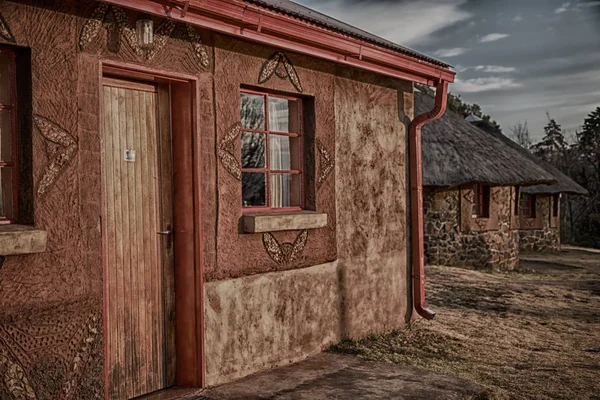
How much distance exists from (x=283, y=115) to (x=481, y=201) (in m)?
11.6

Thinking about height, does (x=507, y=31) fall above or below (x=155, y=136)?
above

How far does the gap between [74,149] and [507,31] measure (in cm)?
2057

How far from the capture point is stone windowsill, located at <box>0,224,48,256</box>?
12.7 ft

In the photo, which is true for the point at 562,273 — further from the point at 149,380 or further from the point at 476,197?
the point at 149,380

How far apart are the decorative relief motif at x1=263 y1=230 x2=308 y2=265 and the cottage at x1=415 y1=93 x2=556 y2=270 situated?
9277mm

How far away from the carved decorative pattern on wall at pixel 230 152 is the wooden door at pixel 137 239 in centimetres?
47

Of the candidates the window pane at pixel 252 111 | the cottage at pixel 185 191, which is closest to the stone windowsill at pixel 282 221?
the cottage at pixel 185 191

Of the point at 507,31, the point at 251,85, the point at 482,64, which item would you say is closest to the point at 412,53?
the point at 251,85

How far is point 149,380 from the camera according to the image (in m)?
5.09

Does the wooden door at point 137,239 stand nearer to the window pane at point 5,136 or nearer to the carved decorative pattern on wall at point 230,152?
the carved decorative pattern on wall at point 230,152

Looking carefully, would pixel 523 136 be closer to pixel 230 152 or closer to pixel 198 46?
Answer: pixel 230 152

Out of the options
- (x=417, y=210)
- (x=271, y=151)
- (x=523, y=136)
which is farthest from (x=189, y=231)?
(x=523, y=136)

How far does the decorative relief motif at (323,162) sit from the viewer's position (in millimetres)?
6461

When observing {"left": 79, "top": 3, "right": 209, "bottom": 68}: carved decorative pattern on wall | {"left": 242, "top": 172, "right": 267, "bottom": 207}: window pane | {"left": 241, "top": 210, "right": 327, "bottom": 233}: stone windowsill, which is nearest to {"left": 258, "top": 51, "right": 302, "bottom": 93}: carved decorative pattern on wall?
{"left": 79, "top": 3, "right": 209, "bottom": 68}: carved decorative pattern on wall
